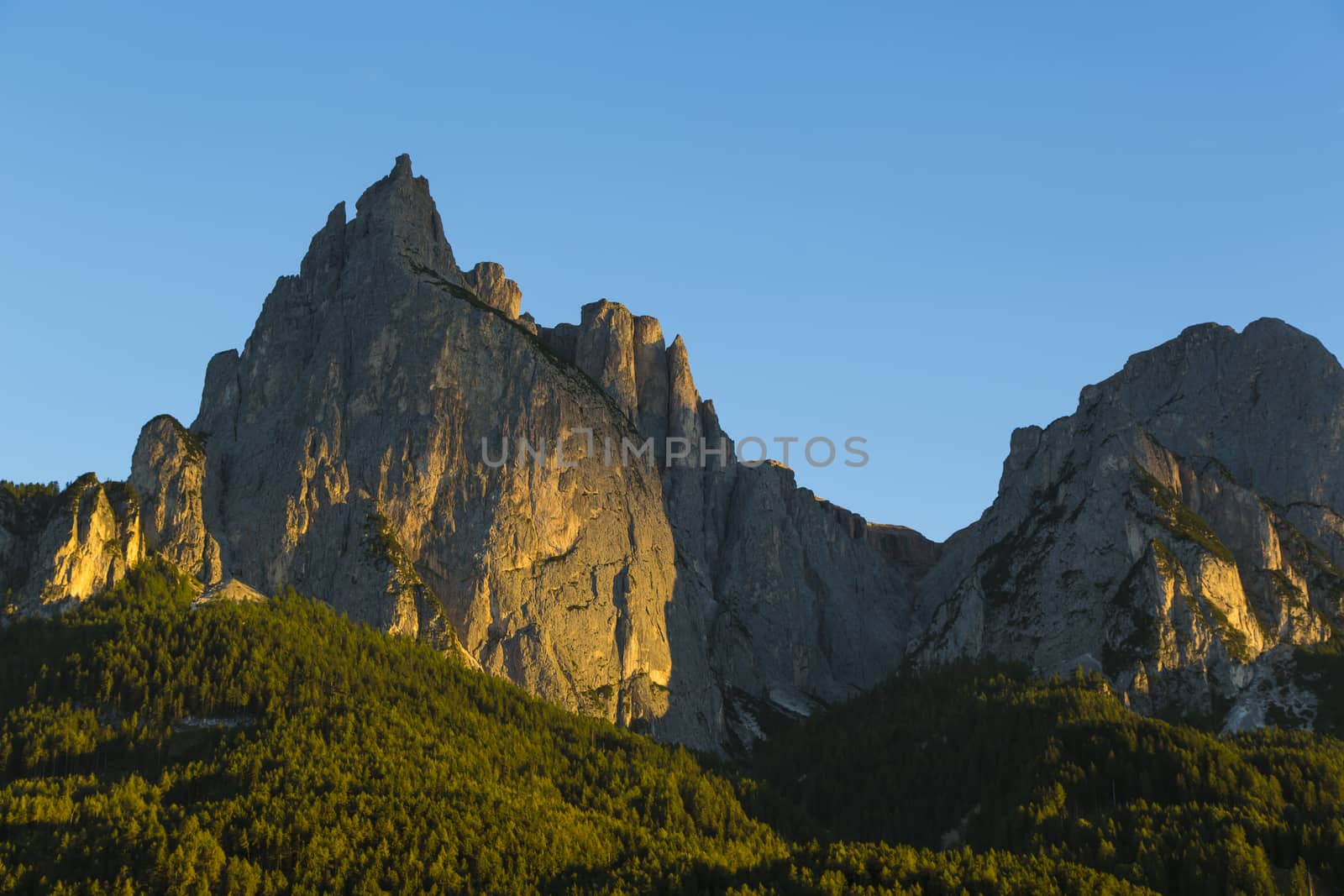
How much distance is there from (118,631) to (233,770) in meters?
32.6

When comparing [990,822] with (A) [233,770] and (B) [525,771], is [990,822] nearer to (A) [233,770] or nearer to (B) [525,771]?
(B) [525,771]

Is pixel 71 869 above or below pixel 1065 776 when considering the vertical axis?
below

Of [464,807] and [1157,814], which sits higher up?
[1157,814]

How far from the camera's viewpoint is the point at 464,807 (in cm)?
17238

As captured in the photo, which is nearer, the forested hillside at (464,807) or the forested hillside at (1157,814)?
the forested hillside at (464,807)

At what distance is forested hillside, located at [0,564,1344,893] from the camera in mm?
160500

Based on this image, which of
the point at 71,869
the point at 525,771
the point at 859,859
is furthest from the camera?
the point at 525,771

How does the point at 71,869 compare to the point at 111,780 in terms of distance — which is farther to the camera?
the point at 111,780

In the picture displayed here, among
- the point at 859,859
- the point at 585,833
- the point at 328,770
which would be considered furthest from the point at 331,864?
the point at 859,859

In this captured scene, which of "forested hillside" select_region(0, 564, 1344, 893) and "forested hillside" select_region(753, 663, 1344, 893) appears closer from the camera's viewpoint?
"forested hillside" select_region(0, 564, 1344, 893)

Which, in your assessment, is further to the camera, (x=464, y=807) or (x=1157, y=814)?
(x=1157, y=814)

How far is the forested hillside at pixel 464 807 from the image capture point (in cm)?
16050

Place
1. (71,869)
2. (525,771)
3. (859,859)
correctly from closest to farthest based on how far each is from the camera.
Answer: (71,869), (859,859), (525,771)

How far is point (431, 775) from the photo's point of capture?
178 m
